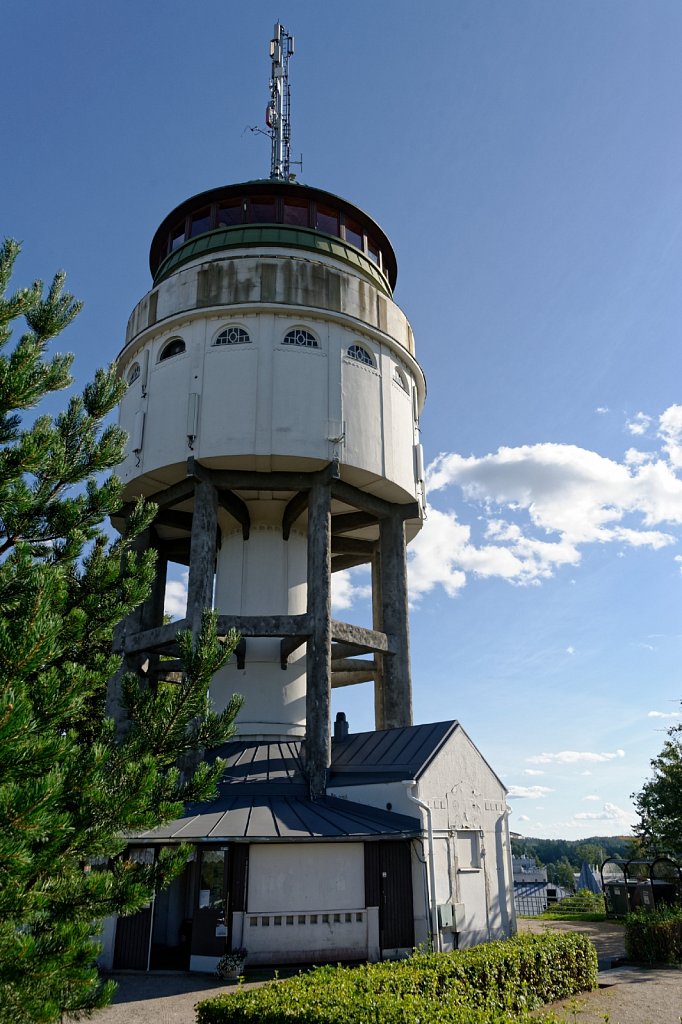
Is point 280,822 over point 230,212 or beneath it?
beneath

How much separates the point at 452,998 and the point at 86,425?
26.5 ft

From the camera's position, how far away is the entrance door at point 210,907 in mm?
14312

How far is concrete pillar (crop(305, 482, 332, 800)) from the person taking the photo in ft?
58.3

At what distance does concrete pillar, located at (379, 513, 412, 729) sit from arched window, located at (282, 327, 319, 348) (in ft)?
18.4

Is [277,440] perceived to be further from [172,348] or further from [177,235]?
[177,235]

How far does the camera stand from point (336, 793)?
1759cm

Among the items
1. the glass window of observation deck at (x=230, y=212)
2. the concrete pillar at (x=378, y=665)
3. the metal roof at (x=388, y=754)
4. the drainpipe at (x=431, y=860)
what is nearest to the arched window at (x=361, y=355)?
the concrete pillar at (x=378, y=665)

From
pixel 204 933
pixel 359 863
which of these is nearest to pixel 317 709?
pixel 359 863

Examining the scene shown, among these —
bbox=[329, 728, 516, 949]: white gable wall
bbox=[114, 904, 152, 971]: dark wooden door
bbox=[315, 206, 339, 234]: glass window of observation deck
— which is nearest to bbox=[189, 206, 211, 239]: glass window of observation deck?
bbox=[315, 206, 339, 234]: glass window of observation deck

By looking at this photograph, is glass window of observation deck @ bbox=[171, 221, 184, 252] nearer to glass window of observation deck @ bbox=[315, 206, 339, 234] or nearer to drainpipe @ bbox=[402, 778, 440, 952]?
glass window of observation deck @ bbox=[315, 206, 339, 234]

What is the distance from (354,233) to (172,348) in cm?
702

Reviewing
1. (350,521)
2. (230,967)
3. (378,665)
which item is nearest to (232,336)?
(350,521)

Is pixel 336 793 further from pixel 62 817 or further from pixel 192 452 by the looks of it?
pixel 62 817

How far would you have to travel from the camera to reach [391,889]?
50.3 feet
